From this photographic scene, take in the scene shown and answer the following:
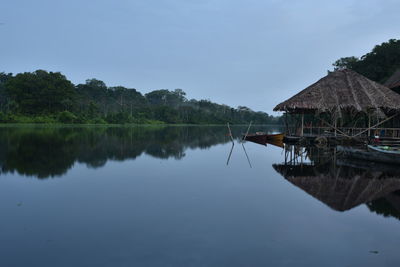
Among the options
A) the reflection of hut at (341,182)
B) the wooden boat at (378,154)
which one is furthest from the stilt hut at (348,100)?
the reflection of hut at (341,182)

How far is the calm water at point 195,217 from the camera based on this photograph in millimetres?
4359

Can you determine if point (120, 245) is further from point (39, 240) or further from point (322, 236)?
point (322, 236)

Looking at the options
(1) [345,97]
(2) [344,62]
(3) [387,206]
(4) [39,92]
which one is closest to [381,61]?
(2) [344,62]

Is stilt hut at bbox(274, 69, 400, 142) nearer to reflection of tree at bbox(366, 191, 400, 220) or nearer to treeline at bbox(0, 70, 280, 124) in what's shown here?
reflection of tree at bbox(366, 191, 400, 220)

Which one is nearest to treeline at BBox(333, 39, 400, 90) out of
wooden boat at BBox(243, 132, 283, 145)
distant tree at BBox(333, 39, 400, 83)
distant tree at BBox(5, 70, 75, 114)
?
distant tree at BBox(333, 39, 400, 83)

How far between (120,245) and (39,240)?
138 cm

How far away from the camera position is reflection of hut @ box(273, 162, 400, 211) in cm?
757

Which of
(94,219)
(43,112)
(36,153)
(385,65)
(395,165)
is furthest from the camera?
(43,112)

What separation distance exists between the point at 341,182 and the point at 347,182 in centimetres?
20

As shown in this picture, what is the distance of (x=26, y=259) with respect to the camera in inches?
164

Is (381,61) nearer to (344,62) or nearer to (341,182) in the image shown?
(344,62)

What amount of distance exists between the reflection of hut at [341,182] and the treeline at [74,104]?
54.4m

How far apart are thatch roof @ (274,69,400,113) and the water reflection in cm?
704

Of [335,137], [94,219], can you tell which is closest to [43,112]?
[335,137]
